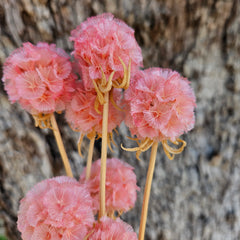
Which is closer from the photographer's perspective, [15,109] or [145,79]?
[145,79]

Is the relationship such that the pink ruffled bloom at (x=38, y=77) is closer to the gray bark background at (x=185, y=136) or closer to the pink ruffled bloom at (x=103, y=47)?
the pink ruffled bloom at (x=103, y=47)

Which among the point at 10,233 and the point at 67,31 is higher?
the point at 67,31

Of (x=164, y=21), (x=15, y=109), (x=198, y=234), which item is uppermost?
(x=164, y=21)

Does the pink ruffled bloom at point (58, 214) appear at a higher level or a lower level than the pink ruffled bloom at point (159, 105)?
lower

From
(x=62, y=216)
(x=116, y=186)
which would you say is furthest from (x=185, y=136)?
(x=62, y=216)

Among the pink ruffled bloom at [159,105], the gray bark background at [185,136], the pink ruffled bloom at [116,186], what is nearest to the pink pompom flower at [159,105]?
the pink ruffled bloom at [159,105]

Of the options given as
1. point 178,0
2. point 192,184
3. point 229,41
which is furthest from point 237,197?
point 178,0

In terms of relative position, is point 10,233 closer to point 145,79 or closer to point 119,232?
point 119,232
